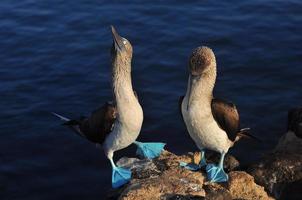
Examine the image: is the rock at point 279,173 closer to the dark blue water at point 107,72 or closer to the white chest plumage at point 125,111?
the dark blue water at point 107,72

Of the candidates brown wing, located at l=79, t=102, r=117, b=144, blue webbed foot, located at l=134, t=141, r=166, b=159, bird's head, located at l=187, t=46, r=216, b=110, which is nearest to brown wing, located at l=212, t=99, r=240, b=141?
bird's head, located at l=187, t=46, r=216, b=110

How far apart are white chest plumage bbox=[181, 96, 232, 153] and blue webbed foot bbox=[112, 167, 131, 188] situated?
46.4 inches

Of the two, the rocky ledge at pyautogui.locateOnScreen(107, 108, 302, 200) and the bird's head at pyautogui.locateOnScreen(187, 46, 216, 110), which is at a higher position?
the bird's head at pyautogui.locateOnScreen(187, 46, 216, 110)

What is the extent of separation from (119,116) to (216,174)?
1.65 meters

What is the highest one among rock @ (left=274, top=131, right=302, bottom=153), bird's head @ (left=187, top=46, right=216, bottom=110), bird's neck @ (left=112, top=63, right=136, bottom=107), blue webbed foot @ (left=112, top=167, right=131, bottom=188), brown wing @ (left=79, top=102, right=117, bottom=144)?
bird's head @ (left=187, top=46, right=216, bottom=110)

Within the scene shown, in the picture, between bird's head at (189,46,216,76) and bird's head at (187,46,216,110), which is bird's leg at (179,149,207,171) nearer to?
bird's head at (187,46,216,110)

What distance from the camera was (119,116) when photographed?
809 centimetres

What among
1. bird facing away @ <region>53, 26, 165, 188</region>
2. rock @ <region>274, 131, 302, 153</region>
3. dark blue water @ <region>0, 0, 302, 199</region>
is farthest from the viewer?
dark blue water @ <region>0, 0, 302, 199</region>

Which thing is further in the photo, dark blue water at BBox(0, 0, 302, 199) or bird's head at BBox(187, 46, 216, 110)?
dark blue water at BBox(0, 0, 302, 199)

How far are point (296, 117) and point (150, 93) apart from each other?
364 cm

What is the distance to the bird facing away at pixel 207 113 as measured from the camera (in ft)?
24.4

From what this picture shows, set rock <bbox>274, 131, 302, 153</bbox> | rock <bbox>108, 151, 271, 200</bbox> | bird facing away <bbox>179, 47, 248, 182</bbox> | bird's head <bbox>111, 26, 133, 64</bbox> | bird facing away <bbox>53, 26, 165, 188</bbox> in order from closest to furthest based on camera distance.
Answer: rock <bbox>108, 151, 271, 200</bbox>, bird facing away <bbox>179, 47, 248, 182</bbox>, bird's head <bbox>111, 26, 133, 64</bbox>, bird facing away <bbox>53, 26, 165, 188</bbox>, rock <bbox>274, 131, 302, 153</bbox>

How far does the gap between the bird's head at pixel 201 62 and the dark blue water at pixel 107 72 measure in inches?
115

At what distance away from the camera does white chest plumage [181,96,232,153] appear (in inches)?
303
